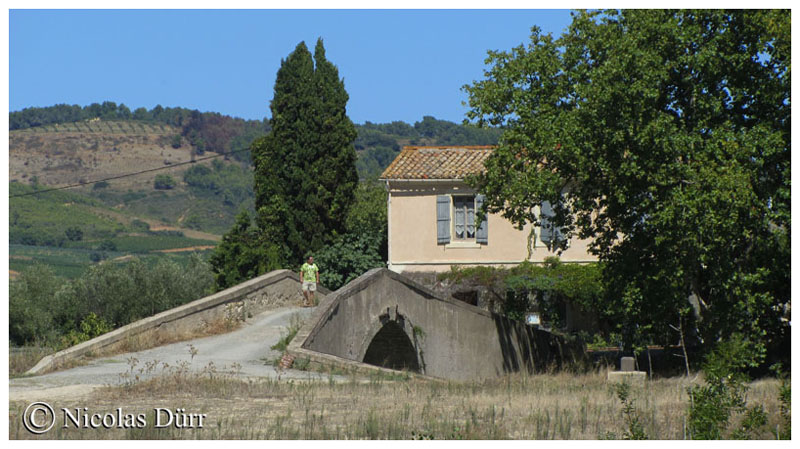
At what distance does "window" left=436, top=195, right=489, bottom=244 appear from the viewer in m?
30.8

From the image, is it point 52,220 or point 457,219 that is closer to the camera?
point 457,219

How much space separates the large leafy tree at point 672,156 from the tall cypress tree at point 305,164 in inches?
532

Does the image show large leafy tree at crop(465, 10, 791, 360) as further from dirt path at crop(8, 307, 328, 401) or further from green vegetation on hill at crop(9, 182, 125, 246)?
green vegetation on hill at crop(9, 182, 125, 246)

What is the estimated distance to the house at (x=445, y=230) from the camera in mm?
30875

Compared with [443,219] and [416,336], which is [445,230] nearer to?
[443,219]

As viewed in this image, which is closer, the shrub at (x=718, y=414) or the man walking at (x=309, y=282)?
the shrub at (x=718, y=414)

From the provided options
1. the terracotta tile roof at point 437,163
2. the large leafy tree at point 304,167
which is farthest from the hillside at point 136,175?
the terracotta tile roof at point 437,163

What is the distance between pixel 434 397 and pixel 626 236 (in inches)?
298

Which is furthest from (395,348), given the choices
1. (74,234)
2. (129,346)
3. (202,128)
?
(202,128)

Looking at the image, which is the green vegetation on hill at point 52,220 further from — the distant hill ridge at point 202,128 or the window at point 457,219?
the window at point 457,219

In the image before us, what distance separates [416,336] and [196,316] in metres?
5.15

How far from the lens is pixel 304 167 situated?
33500 millimetres

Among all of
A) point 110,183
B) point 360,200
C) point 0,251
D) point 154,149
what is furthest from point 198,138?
point 0,251

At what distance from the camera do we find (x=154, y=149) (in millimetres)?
158625
